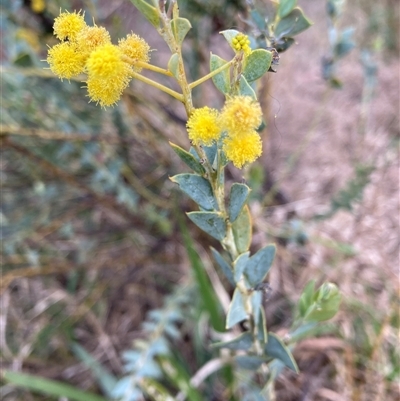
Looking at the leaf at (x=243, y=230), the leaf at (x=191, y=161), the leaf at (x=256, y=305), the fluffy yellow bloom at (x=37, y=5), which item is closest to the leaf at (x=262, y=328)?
the leaf at (x=256, y=305)

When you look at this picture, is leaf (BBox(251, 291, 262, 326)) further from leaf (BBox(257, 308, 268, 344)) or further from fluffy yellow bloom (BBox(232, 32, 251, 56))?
fluffy yellow bloom (BBox(232, 32, 251, 56))

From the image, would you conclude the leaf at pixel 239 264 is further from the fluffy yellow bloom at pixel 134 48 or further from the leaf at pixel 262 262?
the fluffy yellow bloom at pixel 134 48

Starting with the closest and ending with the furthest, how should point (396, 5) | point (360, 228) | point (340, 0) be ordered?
point (340, 0) → point (360, 228) → point (396, 5)

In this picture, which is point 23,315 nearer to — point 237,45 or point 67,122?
point 67,122

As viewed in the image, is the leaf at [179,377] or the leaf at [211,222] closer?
the leaf at [211,222]

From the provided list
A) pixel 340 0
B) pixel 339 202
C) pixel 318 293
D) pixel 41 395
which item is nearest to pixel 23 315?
pixel 41 395
